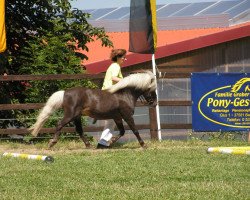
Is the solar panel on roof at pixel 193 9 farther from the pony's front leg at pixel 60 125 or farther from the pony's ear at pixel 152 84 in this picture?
the pony's front leg at pixel 60 125

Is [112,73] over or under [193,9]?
under

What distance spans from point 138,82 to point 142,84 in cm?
9

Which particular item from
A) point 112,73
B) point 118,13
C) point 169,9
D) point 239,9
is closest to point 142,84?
point 112,73

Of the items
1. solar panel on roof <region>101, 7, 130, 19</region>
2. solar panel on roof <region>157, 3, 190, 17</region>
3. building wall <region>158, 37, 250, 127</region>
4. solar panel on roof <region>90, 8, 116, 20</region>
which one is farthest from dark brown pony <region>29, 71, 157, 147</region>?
solar panel on roof <region>90, 8, 116, 20</region>

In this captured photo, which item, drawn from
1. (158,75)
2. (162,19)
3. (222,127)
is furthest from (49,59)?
(162,19)

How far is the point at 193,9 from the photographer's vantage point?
35344 mm

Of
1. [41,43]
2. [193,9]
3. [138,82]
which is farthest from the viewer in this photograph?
[193,9]

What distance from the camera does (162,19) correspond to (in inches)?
1259

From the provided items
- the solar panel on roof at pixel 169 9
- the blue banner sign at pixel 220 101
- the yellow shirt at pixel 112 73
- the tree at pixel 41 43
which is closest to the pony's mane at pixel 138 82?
the yellow shirt at pixel 112 73

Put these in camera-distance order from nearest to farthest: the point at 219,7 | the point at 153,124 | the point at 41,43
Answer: the point at 153,124 → the point at 41,43 → the point at 219,7

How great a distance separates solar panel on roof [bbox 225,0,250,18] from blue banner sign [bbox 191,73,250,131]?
49.4ft

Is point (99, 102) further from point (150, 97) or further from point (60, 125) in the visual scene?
point (150, 97)

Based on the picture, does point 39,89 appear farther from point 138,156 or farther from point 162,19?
point 162,19

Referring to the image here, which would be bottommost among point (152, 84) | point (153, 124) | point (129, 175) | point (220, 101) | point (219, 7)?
point (153, 124)
